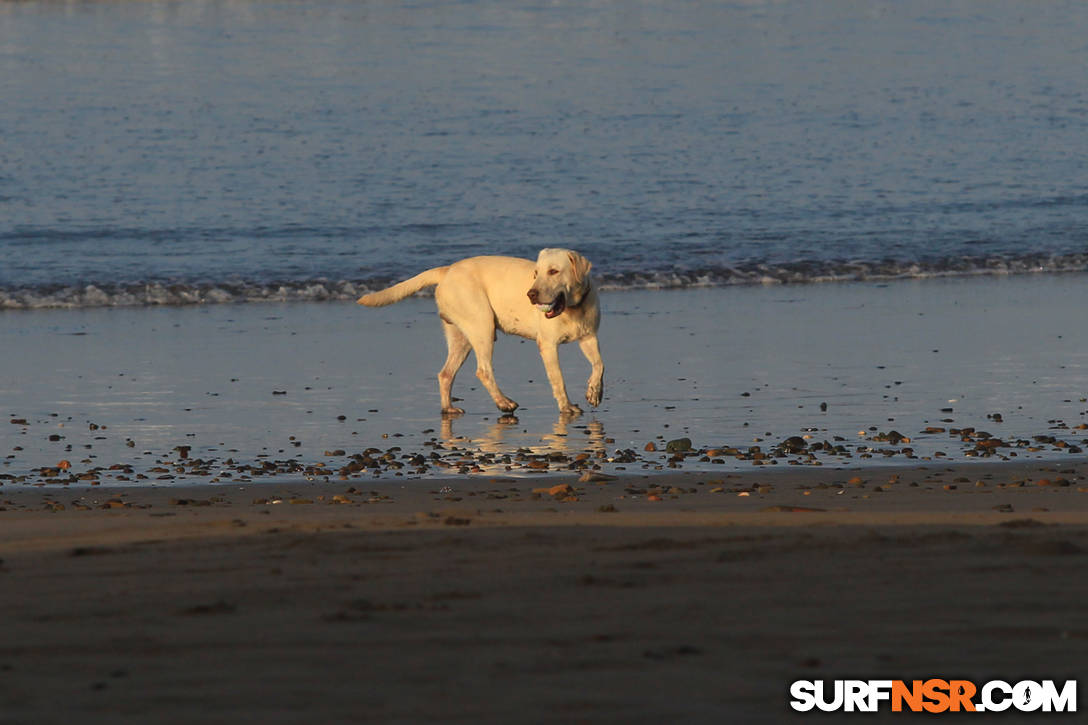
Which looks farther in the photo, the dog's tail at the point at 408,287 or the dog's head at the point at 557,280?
the dog's tail at the point at 408,287

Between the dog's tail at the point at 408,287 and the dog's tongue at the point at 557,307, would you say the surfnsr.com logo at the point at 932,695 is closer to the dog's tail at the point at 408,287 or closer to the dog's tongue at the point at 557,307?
the dog's tongue at the point at 557,307

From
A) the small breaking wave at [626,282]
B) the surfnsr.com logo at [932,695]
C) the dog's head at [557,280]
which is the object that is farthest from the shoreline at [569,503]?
the small breaking wave at [626,282]

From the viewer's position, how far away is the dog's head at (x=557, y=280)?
9953mm

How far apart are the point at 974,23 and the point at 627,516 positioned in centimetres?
4655

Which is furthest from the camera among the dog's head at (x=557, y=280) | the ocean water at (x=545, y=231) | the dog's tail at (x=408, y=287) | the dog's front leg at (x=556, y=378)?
the dog's tail at (x=408, y=287)

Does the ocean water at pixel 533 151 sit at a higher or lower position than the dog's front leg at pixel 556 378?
higher

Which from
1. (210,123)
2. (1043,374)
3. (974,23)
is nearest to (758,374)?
(1043,374)

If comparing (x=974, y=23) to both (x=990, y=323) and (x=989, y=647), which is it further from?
(x=989, y=647)

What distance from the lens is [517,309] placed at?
10648 mm

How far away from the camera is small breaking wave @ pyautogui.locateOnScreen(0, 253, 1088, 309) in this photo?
667 inches

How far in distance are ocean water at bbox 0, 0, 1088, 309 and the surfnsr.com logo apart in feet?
46.0

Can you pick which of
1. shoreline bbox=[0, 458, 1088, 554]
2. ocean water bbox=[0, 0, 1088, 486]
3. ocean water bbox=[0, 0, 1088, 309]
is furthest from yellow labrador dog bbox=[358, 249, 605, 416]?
ocean water bbox=[0, 0, 1088, 309]

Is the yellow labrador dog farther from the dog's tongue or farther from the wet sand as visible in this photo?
the wet sand

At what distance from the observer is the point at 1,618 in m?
4.27
